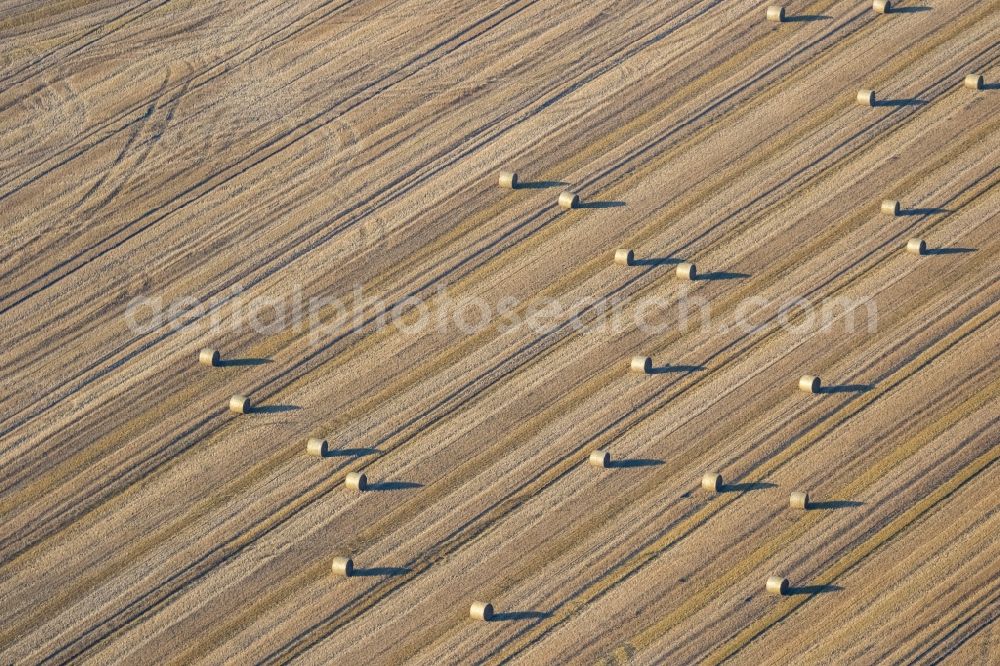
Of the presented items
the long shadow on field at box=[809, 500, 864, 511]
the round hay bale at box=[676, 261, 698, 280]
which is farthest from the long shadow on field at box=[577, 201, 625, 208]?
the long shadow on field at box=[809, 500, 864, 511]

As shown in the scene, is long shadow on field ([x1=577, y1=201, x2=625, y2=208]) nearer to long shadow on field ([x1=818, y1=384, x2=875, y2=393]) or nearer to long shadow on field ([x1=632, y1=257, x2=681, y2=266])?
long shadow on field ([x1=632, y1=257, x2=681, y2=266])

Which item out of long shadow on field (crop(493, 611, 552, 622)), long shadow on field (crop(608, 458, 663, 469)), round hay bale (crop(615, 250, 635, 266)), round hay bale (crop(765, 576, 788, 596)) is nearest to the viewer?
→ round hay bale (crop(765, 576, 788, 596))

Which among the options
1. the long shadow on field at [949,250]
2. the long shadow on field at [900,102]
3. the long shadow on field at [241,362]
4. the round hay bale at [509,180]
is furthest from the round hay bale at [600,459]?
the long shadow on field at [900,102]

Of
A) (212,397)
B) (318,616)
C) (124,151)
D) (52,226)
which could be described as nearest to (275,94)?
(124,151)

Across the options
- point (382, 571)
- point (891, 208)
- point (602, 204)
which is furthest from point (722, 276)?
point (382, 571)

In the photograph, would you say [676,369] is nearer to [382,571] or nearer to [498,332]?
[498,332]

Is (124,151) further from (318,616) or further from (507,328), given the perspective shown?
(318,616)

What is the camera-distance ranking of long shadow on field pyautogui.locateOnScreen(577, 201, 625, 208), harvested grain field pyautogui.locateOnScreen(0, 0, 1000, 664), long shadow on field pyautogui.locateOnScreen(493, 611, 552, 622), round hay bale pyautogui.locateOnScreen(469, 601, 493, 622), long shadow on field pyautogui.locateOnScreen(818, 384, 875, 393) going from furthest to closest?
long shadow on field pyautogui.locateOnScreen(577, 201, 625, 208) → long shadow on field pyautogui.locateOnScreen(818, 384, 875, 393) → harvested grain field pyautogui.locateOnScreen(0, 0, 1000, 664) → long shadow on field pyautogui.locateOnScreen(493, 611, 552, 622) → round hay bale pyautogui.locateOnScreen(469, 601, 493, 622)
